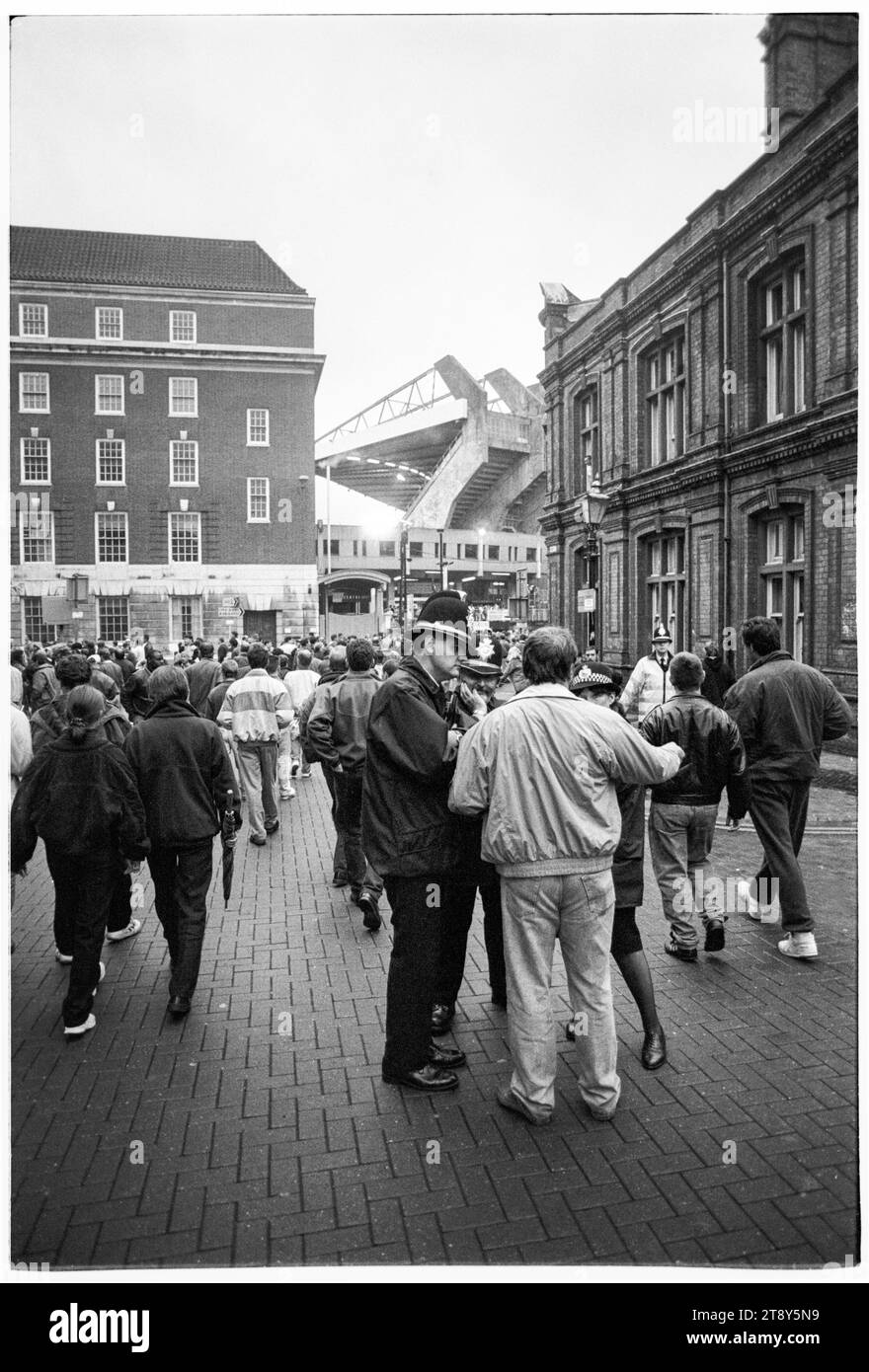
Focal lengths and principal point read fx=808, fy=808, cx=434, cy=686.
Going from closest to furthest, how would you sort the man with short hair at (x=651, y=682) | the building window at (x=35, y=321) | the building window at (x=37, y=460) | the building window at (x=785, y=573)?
1. the man with short hair at (x=651, y=682)
2. the building window at (x=785, y=573)
3. the building window at (x=35, y=321)
4. the building window at (x=37, y=460)

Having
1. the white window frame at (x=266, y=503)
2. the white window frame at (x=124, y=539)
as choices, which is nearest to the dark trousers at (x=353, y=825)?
the white window frame at (x=124, y=539)

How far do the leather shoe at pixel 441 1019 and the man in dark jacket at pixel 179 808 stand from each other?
1.36 metres

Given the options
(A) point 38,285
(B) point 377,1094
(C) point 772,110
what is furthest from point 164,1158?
(A) point 38,285

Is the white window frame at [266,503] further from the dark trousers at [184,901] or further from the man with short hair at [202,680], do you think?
the dark trousers at [184,901]

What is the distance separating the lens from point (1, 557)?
323 cm

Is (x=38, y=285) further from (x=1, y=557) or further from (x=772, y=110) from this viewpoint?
(x=1, y=557)

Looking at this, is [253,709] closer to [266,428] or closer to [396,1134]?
[396,1134]

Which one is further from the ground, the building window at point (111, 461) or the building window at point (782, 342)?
the building window at point (111, 461)

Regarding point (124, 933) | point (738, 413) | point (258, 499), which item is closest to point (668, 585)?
point (738, 413)

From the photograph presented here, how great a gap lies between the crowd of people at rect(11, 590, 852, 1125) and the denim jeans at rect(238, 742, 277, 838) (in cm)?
211

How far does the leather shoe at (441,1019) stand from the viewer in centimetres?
424

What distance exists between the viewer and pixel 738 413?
15852 millimetres

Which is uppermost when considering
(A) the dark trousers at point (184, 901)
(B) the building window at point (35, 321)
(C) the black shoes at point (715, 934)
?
(B) the building window at point (35, 321)

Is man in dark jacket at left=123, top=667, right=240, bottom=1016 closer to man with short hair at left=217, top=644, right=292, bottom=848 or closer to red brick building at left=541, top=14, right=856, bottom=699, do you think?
man with short hair at left=217, top=644, right=292, bottom=848
